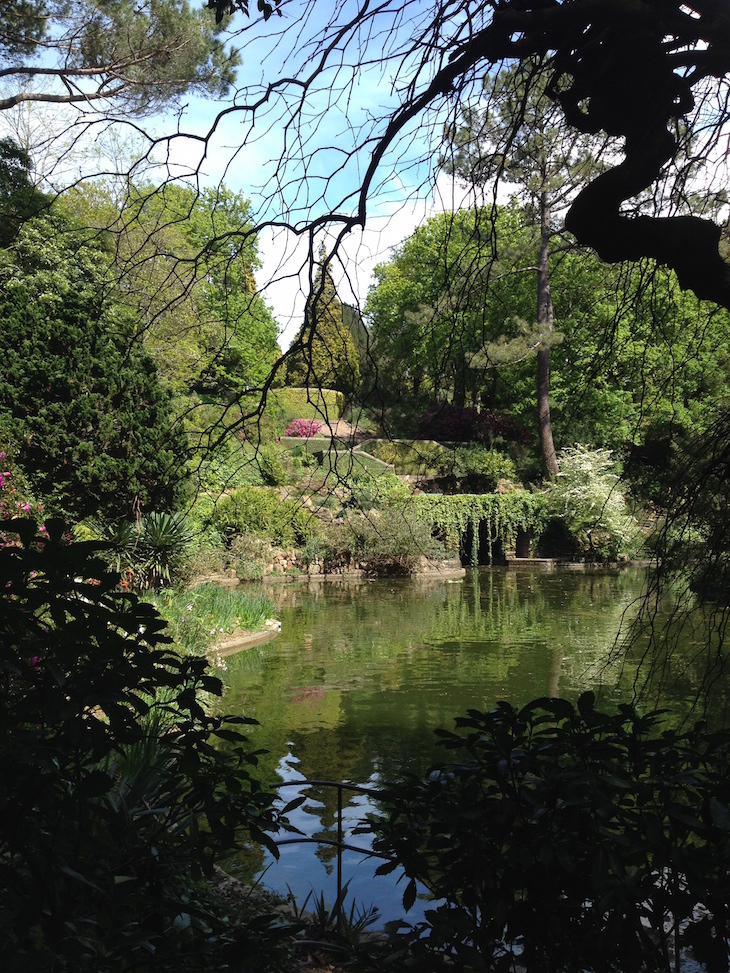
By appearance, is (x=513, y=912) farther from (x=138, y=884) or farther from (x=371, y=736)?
(x=371, y=736)

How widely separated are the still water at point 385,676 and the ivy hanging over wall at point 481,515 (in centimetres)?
455

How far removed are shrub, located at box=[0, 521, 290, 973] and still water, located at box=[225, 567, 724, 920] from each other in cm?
123

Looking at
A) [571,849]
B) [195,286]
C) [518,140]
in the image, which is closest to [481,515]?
[195,286]

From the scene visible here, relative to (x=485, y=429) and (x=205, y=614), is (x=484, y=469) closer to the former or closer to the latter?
(x=485, y=429)

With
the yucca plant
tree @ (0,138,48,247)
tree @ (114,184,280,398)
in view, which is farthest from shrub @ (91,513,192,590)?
tree @ (0,138,48,247)

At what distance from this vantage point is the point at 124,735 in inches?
59.3

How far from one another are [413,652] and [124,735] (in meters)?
8.95

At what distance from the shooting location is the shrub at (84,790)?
129 centimetres

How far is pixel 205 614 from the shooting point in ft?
33.6

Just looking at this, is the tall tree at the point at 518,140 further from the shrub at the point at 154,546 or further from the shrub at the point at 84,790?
the shrub at the point at 154,546

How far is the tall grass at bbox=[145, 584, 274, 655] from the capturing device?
9.25 metres

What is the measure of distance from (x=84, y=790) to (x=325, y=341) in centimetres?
154

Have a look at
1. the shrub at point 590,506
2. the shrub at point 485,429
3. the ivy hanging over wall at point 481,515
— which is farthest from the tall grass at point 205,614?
the shrub at point 485,429

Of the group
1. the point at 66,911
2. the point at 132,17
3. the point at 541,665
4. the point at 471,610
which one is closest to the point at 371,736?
the point at 541,665
